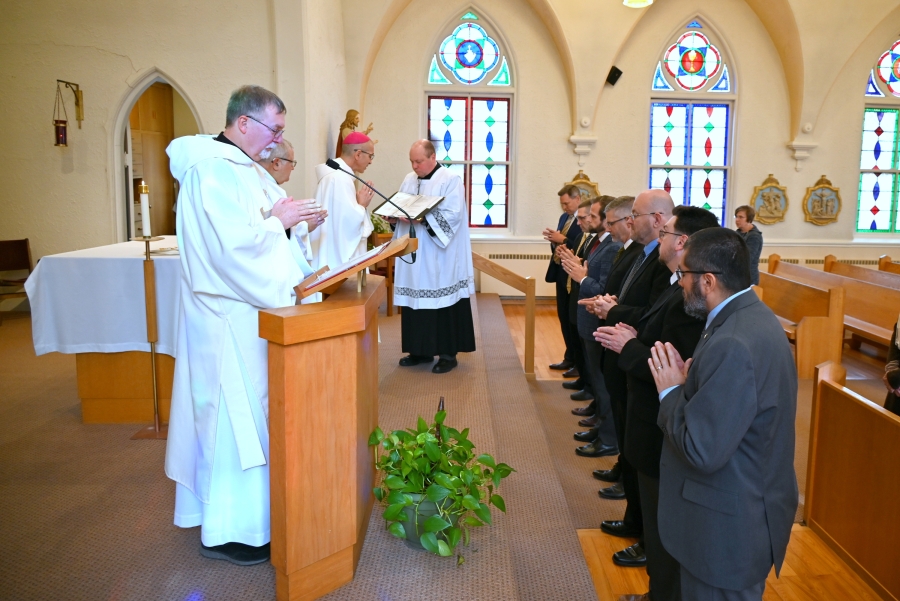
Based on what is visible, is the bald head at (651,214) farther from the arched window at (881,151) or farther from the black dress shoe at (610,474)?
the arched window at (881,151)

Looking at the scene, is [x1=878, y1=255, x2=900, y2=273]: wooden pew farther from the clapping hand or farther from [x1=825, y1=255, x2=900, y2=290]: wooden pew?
the clapping hand

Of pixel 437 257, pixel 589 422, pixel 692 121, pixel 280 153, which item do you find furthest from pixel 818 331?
pixel 280 153

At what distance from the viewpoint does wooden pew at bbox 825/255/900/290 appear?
23.9 ft

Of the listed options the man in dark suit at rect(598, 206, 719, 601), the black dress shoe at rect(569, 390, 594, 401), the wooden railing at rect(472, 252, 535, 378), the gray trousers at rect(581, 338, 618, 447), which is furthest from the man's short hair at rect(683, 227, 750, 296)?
the wooden railing at rect(472, 252, 535, 378)

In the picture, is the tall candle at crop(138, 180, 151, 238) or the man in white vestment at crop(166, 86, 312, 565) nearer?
the man in white vestment at crop(166, 86, 312, 565)

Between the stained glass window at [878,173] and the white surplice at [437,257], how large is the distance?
8.05 meters

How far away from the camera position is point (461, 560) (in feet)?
8.17

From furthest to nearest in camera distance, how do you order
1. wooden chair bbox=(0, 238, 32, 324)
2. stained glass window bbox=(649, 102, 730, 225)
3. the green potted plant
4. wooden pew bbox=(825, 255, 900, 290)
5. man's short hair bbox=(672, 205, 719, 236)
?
stained glass window bbox=(649, 102, 730, 225) < wooden pew bbox=(825, 255, 900, 290) < wooden chair bbox=(0, 238, 32, 324) < man's short hair bbox=(672, 205, 719, 236) < the green potted plant

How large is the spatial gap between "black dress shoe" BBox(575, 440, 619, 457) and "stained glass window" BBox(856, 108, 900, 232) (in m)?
8.23

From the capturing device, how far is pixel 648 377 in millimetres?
2605

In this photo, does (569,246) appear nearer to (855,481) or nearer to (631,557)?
(855,481)

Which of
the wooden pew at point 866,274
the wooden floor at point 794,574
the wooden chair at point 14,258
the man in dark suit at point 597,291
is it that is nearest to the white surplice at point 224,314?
the wooden floor at point 794,574

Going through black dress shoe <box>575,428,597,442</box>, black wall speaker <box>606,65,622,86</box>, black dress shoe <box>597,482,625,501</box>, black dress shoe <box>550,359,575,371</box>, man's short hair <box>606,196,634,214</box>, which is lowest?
black dress shoe <box>597,482,625,501</box>

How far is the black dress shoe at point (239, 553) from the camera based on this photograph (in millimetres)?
2459
